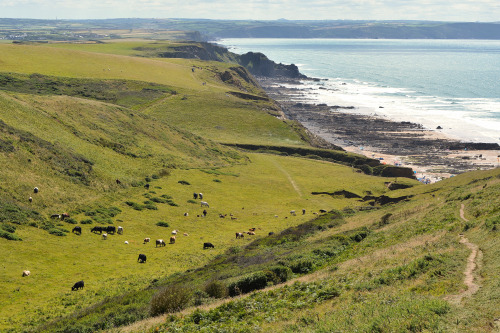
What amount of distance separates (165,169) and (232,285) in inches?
1862

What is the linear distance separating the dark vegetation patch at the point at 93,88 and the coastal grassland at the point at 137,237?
183 feet

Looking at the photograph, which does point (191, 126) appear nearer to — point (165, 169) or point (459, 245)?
point (165, 169)

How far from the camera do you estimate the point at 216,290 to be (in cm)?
2434

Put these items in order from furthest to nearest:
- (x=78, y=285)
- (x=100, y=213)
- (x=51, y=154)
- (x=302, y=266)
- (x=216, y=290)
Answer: (x=51, y=154) < (x=100, y=213) < (x=78, y=285) < (x=302, y=266) < (x=216, y=290)

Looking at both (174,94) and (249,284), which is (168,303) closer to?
(249,284)

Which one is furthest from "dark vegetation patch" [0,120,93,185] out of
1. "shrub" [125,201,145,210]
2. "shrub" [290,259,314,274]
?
"shrub" [290,259,314,274]

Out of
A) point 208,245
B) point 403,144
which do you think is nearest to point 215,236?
point 208,245

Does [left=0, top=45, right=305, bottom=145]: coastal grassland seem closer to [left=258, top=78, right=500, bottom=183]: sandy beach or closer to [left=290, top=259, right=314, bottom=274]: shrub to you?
[left=258, top=78, right=500, bottom=183]: sandy beach


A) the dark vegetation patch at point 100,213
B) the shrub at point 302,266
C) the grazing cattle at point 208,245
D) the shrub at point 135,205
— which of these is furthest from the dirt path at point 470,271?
the shrub at point 135,205

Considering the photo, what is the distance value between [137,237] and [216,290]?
20495mm

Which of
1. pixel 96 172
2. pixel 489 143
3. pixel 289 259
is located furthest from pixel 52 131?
pixel 489 143

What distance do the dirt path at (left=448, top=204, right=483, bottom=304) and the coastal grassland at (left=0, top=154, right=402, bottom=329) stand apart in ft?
48.8

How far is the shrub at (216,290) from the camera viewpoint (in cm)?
2416

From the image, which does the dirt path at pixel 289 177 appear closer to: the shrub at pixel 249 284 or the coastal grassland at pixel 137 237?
the coastal grassland at pixel 137 237
